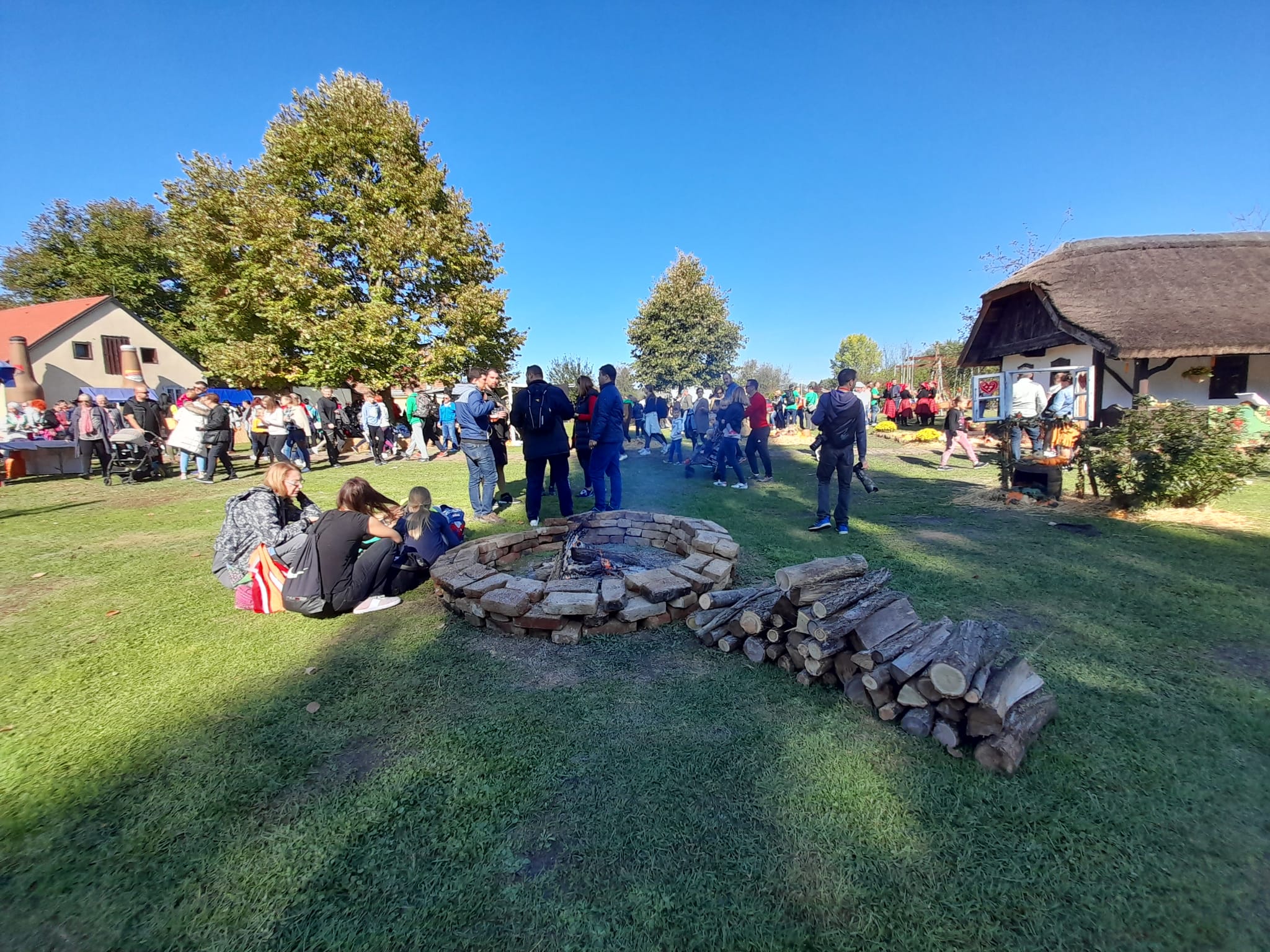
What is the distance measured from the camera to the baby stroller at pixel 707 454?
35.1 ft

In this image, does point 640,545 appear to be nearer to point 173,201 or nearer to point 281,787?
point 281,787

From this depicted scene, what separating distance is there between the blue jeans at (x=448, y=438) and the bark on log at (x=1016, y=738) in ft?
46.4

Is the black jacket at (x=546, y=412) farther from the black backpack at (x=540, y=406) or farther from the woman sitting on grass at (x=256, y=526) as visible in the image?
the woman sitting on grass at (x=256, y=526)

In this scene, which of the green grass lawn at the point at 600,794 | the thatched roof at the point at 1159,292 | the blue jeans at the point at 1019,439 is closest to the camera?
the green grass lawn at the point at 600,794

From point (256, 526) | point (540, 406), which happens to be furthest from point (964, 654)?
point (256, 526)

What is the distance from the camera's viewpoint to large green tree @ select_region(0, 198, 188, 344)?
29719 mm

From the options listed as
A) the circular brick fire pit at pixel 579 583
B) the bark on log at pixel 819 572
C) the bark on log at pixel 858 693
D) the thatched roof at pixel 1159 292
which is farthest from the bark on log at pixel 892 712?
the thatched roof at pixel 1159 292

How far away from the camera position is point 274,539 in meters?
4.31

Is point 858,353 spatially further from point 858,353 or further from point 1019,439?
point 1019,439

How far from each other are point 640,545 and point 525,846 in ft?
13.0

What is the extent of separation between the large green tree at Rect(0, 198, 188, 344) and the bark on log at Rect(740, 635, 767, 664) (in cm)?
3790

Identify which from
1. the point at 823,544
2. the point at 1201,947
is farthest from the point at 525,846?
the point at 823,544

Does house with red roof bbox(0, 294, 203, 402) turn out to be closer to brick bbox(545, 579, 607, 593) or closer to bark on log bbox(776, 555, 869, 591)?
brick bbox(545, 579, 607, 593)

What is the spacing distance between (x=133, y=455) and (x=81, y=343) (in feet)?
69.4
